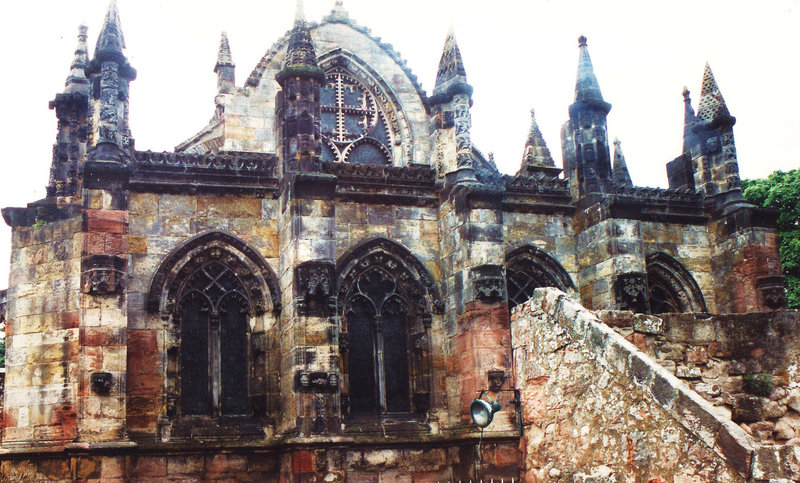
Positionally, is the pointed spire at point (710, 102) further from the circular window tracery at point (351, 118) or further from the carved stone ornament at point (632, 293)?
the circular window tracery at point (351, 118)

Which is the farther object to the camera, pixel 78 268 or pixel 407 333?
pixel 407 333

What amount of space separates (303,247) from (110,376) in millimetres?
3772

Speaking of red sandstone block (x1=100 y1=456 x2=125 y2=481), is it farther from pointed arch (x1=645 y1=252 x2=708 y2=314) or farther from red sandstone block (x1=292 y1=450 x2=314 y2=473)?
pointed arch (x1=645 y1=252 x2=708 y2=314)

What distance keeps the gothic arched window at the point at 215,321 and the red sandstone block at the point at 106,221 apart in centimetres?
105

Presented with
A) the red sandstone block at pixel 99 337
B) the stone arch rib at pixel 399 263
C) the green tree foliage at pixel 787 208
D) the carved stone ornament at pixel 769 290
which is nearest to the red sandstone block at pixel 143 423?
the red sandstone block at pixel 99 337

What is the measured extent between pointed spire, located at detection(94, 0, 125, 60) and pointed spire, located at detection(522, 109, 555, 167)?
38.0 ft

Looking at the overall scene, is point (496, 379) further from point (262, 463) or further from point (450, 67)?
point (450, 67)

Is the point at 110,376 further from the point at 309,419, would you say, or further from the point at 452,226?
the point at 452,226

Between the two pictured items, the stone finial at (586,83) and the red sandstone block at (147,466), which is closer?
the red sandstone block at (147,466)

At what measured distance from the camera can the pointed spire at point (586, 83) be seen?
59.6ft

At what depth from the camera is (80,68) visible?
19.1 meters

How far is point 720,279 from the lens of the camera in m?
18.7

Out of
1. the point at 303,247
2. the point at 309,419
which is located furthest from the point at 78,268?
the point at 309,419

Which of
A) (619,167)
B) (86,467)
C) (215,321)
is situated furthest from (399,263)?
(619,167)
